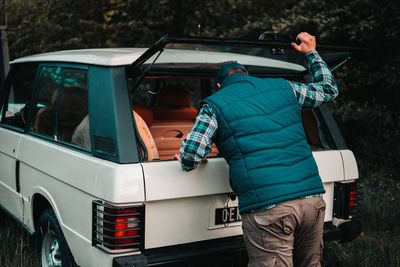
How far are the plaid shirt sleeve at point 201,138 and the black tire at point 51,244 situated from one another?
118 cm

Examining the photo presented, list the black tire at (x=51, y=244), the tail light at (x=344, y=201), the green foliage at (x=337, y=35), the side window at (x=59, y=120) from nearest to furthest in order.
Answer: the black tire at (x=51, y=244)
the side window at (x=59, y=120)
the tail light at (x=344, y=201)
the green foliage at (x=337, y=35)

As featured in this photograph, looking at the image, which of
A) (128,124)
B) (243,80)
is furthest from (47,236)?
(243,80)

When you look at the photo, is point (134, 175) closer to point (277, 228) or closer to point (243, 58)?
point (277, 228)

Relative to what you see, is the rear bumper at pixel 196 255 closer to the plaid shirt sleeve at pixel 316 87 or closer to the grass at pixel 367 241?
the plaid shirt sleeve at pixel 316 87

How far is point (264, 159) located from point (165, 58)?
1104 mm

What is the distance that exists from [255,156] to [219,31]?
7.95m

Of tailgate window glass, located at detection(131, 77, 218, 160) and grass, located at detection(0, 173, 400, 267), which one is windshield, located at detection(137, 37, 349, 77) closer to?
tailgate window glass, located at detection(131, 77, 218, 160)

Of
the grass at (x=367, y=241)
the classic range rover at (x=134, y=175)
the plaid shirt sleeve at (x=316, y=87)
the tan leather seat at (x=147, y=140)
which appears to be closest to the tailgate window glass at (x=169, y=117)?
the classic range rover at (x=134, y=175)

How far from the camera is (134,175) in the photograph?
287 centimetres

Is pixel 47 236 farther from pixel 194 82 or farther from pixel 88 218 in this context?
pixel 194 82

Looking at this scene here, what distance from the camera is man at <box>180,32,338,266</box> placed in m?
2.76

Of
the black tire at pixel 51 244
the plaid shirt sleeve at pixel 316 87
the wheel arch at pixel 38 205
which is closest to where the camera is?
the plaid shirt sleeve at pixel 316 87

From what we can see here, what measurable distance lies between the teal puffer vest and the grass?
5.22 ft

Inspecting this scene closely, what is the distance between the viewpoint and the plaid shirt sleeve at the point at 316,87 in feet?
10.3
